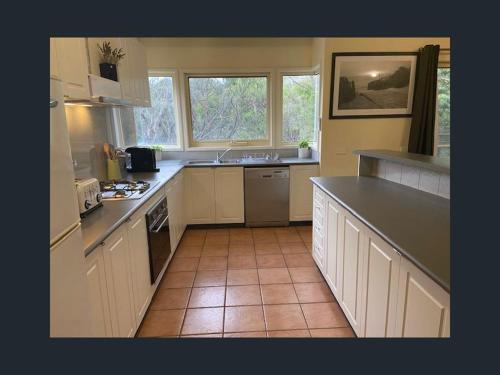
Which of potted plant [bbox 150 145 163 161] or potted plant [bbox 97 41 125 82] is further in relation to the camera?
potted plant [bbox 150 145 163 161]

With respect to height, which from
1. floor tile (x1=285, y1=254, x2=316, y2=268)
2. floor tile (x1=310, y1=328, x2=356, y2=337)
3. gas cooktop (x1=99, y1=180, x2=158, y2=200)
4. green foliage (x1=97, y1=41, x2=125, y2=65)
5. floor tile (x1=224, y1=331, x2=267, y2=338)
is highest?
green foliage (x1=97, y1=41, x2=125, y2=65)

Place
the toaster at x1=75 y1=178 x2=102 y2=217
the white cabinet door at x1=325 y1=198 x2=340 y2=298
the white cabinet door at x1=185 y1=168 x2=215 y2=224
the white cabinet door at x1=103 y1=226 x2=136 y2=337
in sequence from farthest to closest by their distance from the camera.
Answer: the white cabinet door at x1=185 y1=168 x2=215 y2=224 < the white cabinet door at x1=325 y1=198 x2=340 y2=298 < the toaster at x1=75 y1=178 x2=102 y2=217 < the white cabinet door at x1=103 y1=226 x2=136 y2=337

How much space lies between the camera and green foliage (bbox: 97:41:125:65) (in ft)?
8.18

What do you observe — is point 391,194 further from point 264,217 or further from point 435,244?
point 264,217

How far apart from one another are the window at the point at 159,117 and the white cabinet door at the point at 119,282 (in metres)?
2.67

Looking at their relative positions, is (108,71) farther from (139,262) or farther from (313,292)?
(313,292)

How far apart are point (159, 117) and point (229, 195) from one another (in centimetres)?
156

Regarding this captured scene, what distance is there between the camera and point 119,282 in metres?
1.72

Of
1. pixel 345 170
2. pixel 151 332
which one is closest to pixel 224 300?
pixel 151 332

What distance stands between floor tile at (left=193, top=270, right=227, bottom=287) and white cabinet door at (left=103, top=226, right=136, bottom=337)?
86 centimetres

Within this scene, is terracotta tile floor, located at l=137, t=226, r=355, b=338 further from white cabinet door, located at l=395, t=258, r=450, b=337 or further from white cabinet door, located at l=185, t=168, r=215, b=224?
white cabinet door, located at l=395, t=258, r=450, b=337

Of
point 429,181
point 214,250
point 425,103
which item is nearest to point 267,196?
point 214,250

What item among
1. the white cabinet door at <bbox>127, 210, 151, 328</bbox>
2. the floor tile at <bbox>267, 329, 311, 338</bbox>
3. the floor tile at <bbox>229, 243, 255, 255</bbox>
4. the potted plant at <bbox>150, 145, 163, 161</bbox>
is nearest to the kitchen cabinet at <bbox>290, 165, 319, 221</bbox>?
the floor tile at <bbox>229, 243, 255, 255</bbox>

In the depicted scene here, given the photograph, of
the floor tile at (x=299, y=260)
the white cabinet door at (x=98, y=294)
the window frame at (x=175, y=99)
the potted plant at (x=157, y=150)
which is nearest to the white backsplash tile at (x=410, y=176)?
the floor tile at (x=299, y=260)
